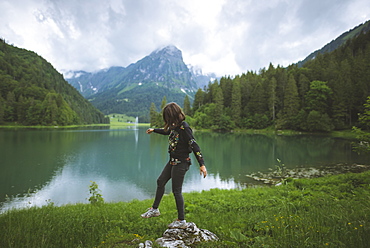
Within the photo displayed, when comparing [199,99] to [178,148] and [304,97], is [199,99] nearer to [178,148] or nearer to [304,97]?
[304,97]

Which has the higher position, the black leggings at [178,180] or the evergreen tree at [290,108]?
the evergreen tree at [290,108]

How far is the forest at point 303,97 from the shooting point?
178ft

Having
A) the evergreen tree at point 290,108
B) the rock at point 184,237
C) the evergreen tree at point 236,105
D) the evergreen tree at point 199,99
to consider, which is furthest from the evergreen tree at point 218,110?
the rock at point 184,237

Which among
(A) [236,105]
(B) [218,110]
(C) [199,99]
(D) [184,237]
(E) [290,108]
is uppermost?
(C) [199,99]

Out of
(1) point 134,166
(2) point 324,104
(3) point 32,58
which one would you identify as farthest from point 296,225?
(3) point 32,58

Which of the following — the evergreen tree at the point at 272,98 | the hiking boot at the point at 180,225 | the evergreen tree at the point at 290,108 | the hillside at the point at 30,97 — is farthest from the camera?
the hillside at the point at 30,97

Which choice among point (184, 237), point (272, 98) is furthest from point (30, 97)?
point (184, 237)

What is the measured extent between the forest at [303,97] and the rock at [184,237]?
4738 centimetres

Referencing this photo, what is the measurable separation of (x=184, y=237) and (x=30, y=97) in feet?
467

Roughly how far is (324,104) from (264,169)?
51.4 meters

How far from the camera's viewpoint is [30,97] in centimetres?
11350

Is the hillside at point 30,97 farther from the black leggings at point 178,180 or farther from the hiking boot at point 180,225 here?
the hiking boot at point 180,225

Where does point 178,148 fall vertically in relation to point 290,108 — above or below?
below

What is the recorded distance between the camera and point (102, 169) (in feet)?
70.4
